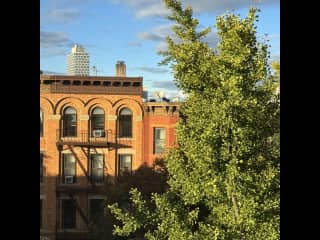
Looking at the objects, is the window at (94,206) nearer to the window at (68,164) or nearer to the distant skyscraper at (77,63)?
the window at (68,164)

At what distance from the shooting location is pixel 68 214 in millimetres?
24797

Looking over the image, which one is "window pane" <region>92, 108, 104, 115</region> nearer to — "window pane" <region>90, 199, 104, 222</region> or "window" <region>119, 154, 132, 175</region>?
"window" <region>119, 154, 132, 175</region>

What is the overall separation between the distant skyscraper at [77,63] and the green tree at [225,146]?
19.4 meters

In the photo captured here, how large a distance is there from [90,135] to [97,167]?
171 centimetres

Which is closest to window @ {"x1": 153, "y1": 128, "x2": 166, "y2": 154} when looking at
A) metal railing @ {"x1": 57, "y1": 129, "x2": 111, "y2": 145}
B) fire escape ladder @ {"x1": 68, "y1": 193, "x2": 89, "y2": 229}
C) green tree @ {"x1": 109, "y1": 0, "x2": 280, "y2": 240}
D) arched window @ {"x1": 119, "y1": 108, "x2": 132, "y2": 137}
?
arched window @ {"x1": 119, "y1": 108, "x2": 132, "y2": 137}

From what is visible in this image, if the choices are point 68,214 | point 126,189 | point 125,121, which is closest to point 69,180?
point 68,214

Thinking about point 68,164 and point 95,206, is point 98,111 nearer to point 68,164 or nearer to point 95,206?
point 68,164

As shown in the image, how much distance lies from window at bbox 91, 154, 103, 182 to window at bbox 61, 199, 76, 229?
1.73 metres

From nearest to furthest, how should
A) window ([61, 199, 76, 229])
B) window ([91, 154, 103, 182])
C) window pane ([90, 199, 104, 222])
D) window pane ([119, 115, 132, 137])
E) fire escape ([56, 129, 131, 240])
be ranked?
window ([61, 199, 76, 229])
window pane ([90, 199, 104, 222])
fire escape ([56, 129, 131, 240])
window ([91, 154, 103, 182])
window pane ([119, 115, 132, 137])

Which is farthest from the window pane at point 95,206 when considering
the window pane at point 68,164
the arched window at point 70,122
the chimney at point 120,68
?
the chimney at point 120,68

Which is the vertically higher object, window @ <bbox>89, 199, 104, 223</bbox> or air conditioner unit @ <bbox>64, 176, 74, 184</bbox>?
air conditioner unit @ <bbox>64, 176, 74, 184</bbox>

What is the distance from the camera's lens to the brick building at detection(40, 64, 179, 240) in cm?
2500

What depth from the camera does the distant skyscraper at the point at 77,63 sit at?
27.5 metres
